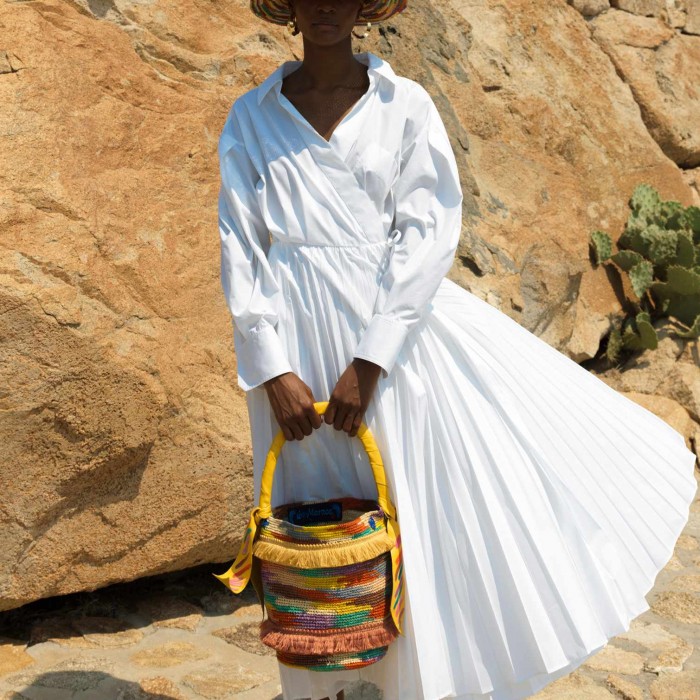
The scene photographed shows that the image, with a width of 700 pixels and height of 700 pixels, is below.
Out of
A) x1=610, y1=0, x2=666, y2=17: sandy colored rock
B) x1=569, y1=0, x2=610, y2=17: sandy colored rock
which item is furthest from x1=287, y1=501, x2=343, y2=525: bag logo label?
x1=610, y1=0, x2=666, y2=17: sandy colored rock

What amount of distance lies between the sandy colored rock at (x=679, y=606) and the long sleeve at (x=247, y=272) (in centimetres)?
208

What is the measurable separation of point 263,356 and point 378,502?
1.42ft

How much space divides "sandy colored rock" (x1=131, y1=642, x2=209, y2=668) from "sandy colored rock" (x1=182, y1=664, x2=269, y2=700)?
0.37ft

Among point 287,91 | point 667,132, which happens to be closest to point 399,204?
point 287,91

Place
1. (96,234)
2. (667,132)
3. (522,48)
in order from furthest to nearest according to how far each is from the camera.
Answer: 1. (667,132)
2. (522,48)
3. (96,234)

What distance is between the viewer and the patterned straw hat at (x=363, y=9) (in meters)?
2.58

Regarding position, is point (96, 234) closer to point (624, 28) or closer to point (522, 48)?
point (522, 48)

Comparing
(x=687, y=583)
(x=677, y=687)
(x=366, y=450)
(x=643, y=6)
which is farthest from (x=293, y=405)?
(x=643, y=6)

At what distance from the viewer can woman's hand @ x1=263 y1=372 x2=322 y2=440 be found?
7.75 ft

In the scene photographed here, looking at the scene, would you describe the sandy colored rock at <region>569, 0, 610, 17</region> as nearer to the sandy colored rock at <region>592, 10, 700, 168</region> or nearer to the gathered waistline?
the sandy colored rock at <region>592, 10, 700, 168</region>

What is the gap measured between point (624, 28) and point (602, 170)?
4.10ft

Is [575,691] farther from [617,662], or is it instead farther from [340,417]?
[340,417]

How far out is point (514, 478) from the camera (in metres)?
2.35

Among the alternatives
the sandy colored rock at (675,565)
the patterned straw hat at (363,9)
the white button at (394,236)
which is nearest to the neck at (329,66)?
the patterned straw hat at (363,9)
